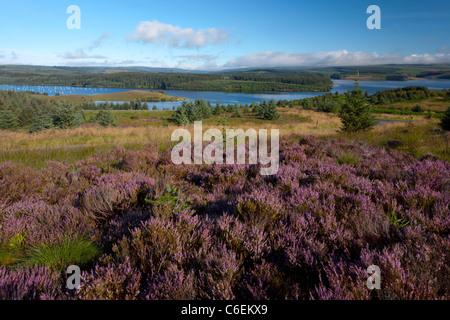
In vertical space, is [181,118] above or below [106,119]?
above

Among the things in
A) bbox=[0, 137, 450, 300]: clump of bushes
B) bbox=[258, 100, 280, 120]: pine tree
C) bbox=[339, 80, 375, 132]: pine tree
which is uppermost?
bbox=[258, 100, 280, 120]: pine tree

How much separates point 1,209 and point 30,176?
1.61 metres

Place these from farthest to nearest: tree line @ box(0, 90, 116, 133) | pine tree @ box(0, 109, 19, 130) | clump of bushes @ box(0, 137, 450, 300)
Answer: pine tree @ box(0, 109, 19, 130) → tree line @ box(0, 90, 116, 133) → clump of bushes @ box(0, 137, 450, 300)

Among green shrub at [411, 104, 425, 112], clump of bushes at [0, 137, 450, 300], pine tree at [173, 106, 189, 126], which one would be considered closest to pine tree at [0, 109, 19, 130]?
pine tree at [173, 106, 189, 126]

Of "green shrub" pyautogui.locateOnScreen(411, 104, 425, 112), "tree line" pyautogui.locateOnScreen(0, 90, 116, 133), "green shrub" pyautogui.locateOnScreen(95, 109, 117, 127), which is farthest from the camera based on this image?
"green shrub" pyautogui.locateOnScreen(411, 104, 425, 112)

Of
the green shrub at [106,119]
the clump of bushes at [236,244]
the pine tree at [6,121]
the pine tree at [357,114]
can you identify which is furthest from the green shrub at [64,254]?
the pine tree at [6,121]

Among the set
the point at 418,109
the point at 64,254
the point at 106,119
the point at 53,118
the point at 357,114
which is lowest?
the point at 64,254

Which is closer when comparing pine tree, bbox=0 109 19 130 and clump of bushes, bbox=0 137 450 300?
clump of bushes, bbox=0 137 450 300

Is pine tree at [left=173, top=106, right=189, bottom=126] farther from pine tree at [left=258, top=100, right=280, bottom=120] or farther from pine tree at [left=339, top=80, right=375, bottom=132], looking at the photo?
pine tree at [left=339, top=80, right=375, bottom=132]

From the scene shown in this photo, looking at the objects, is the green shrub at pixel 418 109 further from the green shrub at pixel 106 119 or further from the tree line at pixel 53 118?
the tree line at pixel 53 118

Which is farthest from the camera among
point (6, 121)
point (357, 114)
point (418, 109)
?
point (418, 109)

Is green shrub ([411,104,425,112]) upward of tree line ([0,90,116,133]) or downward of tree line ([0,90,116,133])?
upward

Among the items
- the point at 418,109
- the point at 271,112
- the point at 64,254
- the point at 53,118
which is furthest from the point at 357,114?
the point at 418,109

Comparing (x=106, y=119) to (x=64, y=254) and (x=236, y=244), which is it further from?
(x=236, y=244)
